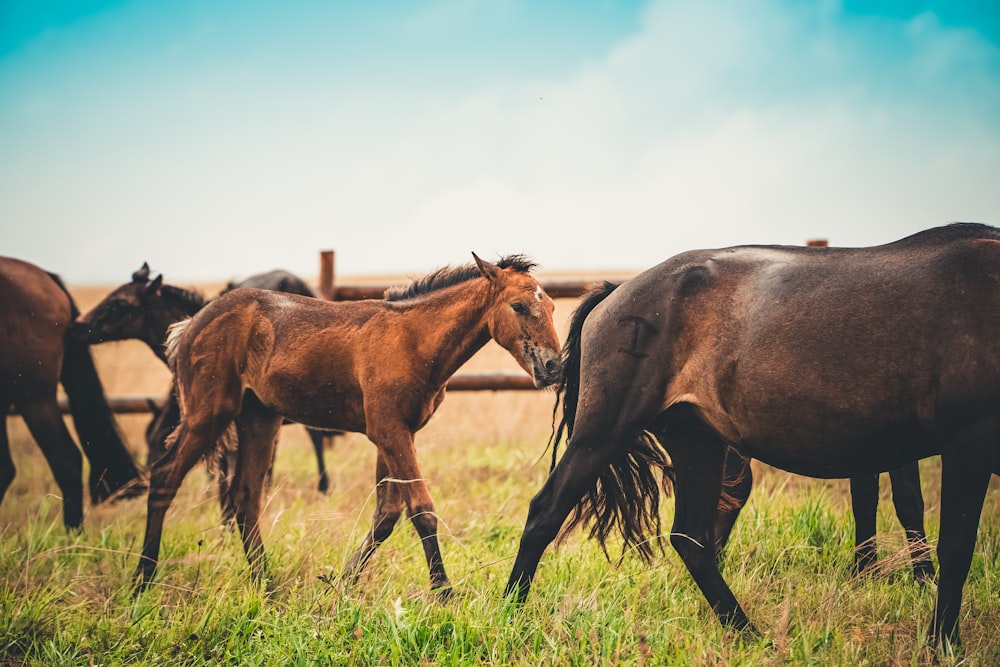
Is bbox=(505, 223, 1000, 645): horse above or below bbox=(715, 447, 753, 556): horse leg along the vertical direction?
above

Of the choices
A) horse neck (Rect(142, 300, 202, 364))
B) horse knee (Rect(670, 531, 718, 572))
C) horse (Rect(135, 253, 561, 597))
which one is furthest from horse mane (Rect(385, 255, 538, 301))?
horse neck (Rect(142, 300, 202, 364))

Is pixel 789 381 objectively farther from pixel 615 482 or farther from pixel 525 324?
pixel 525 324

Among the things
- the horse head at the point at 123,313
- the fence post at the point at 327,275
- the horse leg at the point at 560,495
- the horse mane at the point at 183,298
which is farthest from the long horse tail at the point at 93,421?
the horse leg at the point at 560,495

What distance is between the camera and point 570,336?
4.03 metres

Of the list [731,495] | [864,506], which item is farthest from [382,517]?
[864,506]

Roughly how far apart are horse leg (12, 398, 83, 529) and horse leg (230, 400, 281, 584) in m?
1.73

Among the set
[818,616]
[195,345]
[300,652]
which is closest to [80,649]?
[300,652]

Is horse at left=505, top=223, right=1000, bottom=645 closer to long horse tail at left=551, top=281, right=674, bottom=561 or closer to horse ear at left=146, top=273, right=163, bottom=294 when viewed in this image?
long horse tail at left=551, top=281, right=674, bottom=561

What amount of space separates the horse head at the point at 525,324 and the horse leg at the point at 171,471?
1833mm

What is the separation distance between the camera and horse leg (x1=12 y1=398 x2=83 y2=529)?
19.0 ft

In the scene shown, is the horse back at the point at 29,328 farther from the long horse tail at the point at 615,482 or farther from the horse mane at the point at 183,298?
the long horse tail at the point at 615,482

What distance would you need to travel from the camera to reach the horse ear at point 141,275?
21.9 feet

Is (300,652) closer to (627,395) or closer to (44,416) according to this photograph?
(627,395)

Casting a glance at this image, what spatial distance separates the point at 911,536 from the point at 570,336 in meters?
2.13
